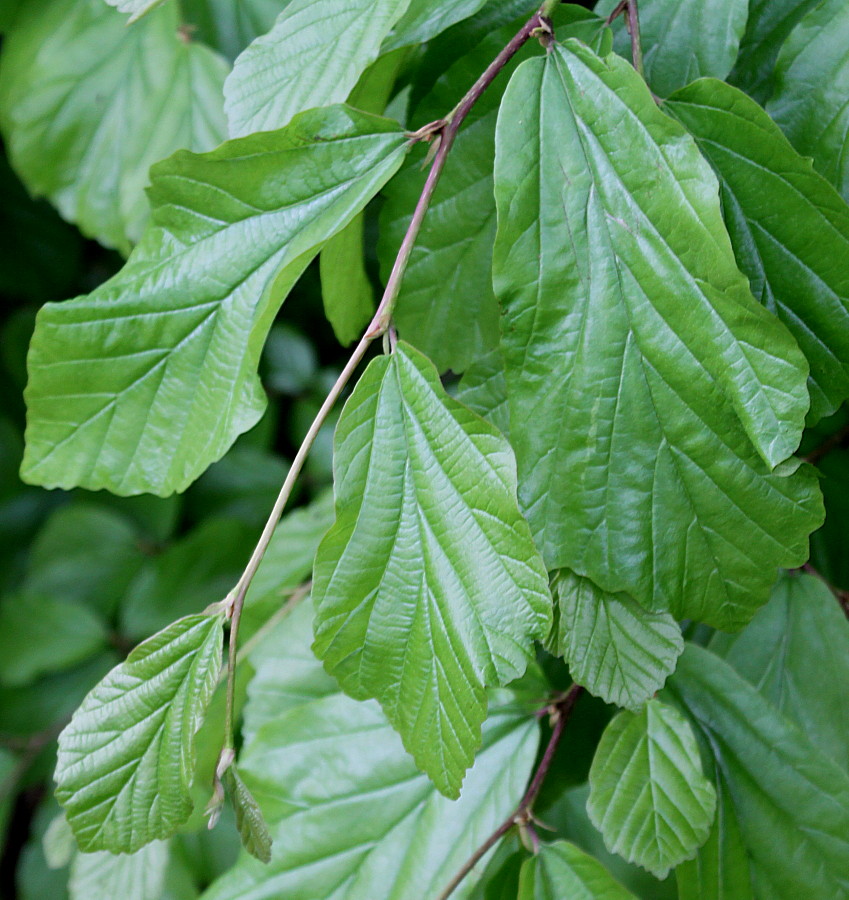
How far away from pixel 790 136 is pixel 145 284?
0.33 meters

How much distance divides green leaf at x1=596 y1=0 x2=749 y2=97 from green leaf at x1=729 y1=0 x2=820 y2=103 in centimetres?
6

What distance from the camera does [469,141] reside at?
1.47 ft

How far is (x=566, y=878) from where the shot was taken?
46 centimetres

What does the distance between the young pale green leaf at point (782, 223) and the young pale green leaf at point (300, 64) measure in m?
0.15

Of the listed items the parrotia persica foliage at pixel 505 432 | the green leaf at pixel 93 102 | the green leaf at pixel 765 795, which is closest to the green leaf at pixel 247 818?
the parrotia persica foliage at pixel 505 432

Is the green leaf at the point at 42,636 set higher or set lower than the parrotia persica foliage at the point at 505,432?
lower

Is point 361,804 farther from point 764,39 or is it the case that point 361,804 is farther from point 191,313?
point 764,39

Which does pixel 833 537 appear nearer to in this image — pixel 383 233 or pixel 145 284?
pixel 383 233

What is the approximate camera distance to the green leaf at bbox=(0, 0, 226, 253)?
2.47 ft

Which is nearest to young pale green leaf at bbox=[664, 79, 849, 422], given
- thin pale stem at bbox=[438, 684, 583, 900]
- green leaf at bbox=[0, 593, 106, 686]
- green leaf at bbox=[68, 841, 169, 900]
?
thin pale stem at bbox=[438, 684, 583, 900]

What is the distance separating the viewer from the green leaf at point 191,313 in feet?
1.26

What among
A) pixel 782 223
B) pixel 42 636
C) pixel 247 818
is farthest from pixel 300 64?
pixel 42 636

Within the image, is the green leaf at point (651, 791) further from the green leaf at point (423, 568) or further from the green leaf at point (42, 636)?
the green leaf at point (42, 636)

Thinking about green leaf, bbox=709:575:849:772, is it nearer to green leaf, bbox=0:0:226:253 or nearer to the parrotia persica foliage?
the parrotia persica foliage
